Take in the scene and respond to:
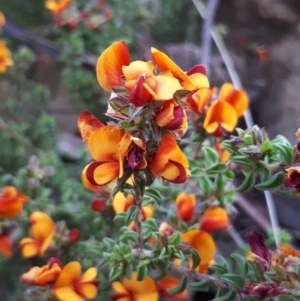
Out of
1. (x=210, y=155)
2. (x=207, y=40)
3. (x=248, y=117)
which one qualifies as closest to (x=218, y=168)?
(x=210, y=155)

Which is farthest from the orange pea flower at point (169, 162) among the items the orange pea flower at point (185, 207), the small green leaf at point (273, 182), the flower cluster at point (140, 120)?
the orange pea flower at point (185, 207)

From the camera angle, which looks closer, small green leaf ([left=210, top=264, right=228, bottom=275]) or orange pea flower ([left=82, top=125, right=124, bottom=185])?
orange pea flower ([left=82, top=125, right=124, bottom=185])

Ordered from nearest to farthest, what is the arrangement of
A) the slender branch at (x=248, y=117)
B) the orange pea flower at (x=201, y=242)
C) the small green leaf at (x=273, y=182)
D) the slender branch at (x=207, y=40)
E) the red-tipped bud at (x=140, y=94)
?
the red-tipped bud at (x=140, y=94)
the small green leaf at (x=273, y=182)
the orange pea flower at (x=201, y=242)
the slender branch at (x=248, y=117)
the slender branch at (x=207, y=40)

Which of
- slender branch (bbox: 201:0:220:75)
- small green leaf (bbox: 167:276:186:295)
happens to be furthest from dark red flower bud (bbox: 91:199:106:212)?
slender branch (bbox: 201:0:220:75)

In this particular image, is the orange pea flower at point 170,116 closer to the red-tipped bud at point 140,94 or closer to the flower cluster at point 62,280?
the red-tipped bud at point 140,94

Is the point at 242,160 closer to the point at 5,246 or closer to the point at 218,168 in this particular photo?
the point at 218,168

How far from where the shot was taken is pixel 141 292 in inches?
21.4

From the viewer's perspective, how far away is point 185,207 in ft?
1.98

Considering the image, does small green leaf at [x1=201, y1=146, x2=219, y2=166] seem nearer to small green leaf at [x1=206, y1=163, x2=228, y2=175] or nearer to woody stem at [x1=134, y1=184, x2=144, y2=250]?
small green leaf at [x1=206, y1=163, x2=228, y2=175]

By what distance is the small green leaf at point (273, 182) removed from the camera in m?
0.46

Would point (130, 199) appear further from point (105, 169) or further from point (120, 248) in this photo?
point (105, 169)

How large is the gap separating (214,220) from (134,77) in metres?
0.31

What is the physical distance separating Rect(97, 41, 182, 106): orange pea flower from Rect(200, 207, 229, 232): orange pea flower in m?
0.29

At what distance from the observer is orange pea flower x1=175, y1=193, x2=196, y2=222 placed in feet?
1.98
